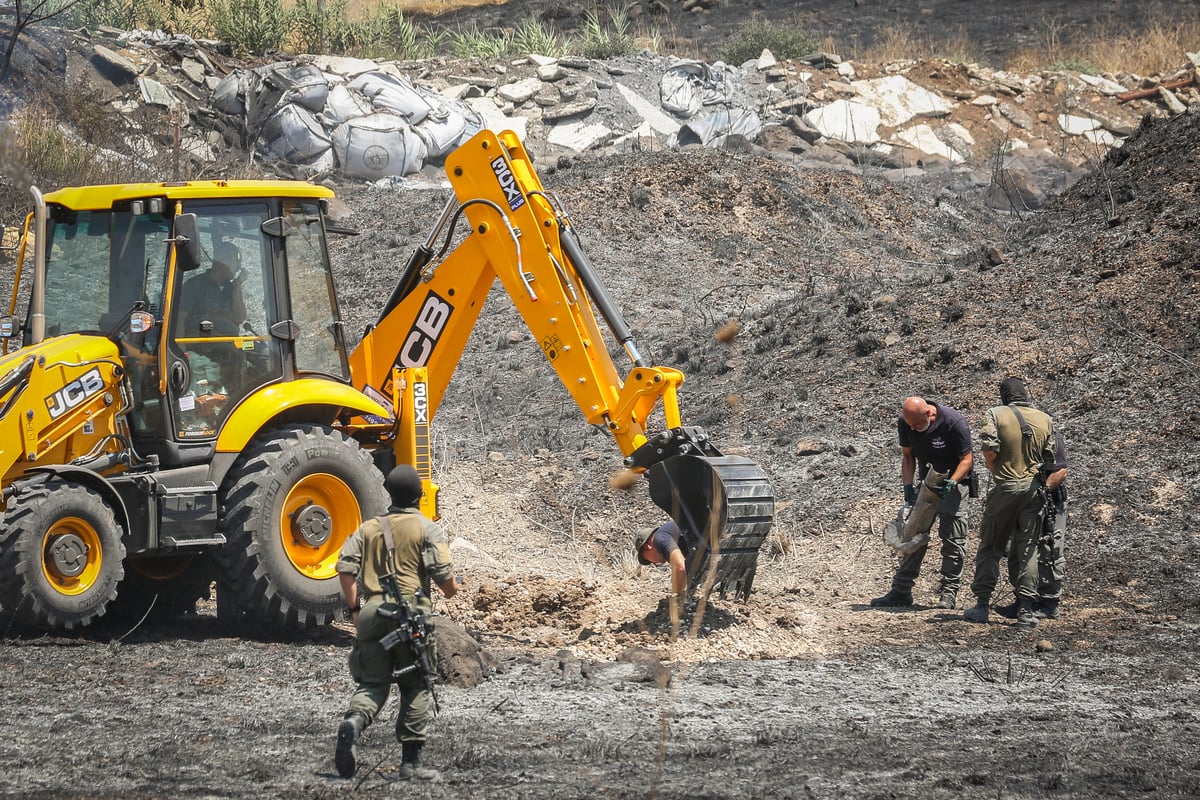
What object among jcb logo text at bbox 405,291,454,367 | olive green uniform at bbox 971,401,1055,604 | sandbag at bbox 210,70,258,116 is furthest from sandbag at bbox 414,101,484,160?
olive green uniform at bbox 971,401,1055,604

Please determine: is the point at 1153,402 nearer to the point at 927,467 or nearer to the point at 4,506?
the point at 927,467

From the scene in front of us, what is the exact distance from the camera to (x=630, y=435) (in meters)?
9.05

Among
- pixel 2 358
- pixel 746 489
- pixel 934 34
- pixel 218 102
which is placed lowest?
pixel 746 489

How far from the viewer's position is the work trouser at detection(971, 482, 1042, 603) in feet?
31.0

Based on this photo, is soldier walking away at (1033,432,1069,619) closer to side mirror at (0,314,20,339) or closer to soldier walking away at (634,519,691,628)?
soldier walking away at (634,519,691,628)

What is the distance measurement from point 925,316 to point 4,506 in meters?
10.4

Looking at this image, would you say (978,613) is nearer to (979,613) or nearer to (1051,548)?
(979,613)

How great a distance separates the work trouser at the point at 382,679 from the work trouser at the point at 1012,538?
4970 mm

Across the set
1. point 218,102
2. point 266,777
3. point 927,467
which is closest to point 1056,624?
point 927,467

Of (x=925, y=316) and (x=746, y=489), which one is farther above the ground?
(x=925, y=316)

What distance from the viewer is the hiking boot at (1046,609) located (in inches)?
377

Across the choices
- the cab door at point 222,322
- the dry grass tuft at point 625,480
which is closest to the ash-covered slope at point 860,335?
the dry grass tuft at point 625,480

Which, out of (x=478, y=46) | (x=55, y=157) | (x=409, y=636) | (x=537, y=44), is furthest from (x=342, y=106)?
(x=409, y=636)

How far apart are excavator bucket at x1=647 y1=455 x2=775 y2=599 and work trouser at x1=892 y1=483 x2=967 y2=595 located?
1711 millimetres
